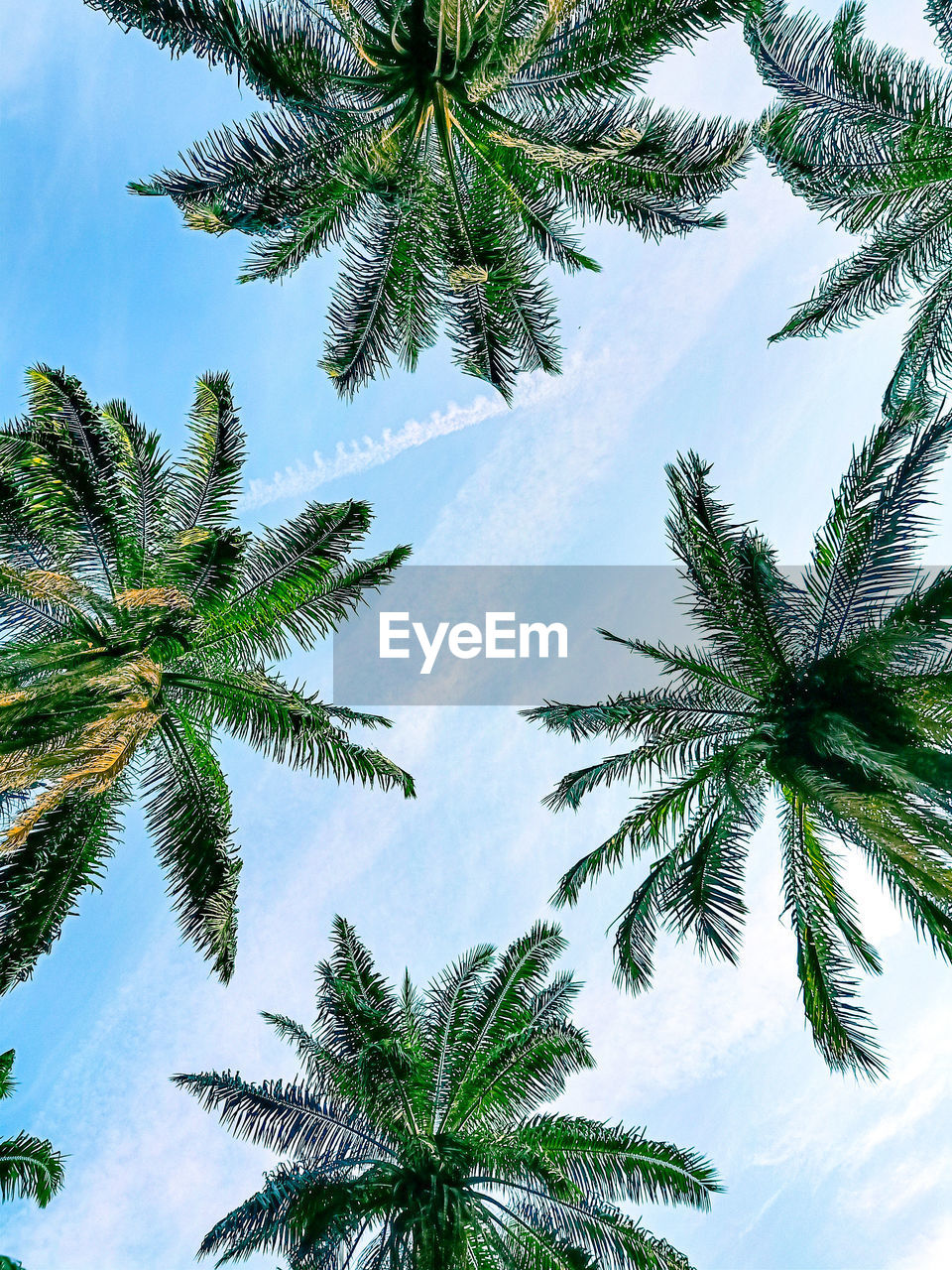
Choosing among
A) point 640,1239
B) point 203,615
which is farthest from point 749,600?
point 640,1239

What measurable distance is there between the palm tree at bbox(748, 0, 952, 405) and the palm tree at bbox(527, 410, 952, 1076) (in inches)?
118

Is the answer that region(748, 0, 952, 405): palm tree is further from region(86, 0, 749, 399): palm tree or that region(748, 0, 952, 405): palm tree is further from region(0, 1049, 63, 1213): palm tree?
region(0, 1049, 63, 1213): palm tree

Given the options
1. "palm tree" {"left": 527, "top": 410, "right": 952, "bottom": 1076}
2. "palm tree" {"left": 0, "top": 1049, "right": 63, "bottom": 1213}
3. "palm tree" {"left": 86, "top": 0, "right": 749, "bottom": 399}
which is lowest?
"palm tree" {"left": 0, "top": 1049, "right": 63, "bottom": 1213}

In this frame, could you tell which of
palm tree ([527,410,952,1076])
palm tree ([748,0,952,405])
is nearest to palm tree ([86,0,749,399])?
palm tree ([748,0,952,405])

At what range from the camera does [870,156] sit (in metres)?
9.50

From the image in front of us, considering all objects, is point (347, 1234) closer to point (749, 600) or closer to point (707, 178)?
point (749, 600)

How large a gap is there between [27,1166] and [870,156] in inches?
648

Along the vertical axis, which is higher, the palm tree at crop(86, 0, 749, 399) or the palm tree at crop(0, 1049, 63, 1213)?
the palm tree at crop(86, 0, 749, 399)

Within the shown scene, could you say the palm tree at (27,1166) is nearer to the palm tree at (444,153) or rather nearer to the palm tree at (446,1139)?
the palm tree at (446,1139)

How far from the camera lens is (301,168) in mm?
8969

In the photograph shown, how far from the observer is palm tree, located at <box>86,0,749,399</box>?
26.5 ft

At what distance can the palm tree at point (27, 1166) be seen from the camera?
10.4 meters

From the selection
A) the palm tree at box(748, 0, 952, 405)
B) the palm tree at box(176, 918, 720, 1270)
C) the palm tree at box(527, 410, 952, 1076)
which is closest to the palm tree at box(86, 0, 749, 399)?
the palm tree at box(748, 0, 952, 405)

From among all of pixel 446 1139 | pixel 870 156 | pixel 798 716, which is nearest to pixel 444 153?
pixel 870 156
